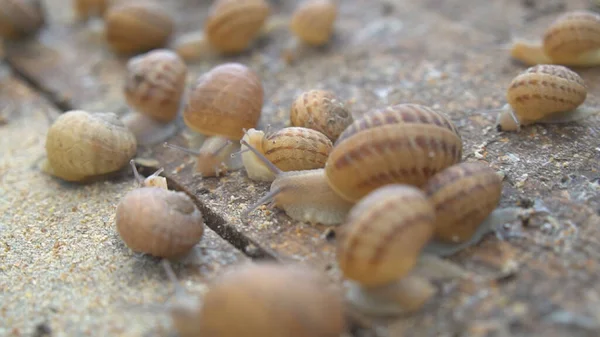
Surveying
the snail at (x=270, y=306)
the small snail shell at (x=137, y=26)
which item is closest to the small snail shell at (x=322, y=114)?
the snail at (x=270, y=306)

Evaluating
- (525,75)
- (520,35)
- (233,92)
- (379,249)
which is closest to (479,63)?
(520,35)

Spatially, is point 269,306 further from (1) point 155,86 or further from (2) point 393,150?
(1) point 155,86

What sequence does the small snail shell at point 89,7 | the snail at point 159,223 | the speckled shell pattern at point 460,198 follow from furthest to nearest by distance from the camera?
the small snail shell at point 89,7
the snail at point 159,223
the speckled shell pattern at point 460,198

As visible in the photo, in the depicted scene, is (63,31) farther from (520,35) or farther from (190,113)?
(520,35)

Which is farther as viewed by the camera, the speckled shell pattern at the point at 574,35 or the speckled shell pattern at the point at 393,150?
the speckled shell pattern at the point at 574,35

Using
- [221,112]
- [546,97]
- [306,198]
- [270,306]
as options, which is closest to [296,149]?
[306,198]

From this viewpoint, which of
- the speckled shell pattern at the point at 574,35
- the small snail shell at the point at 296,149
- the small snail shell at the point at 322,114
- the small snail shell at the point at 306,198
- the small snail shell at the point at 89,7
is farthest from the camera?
the small snail shell at the point at 89,7

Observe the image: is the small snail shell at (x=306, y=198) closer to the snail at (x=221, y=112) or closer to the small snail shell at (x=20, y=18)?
the snail at (x=221, y=112)
